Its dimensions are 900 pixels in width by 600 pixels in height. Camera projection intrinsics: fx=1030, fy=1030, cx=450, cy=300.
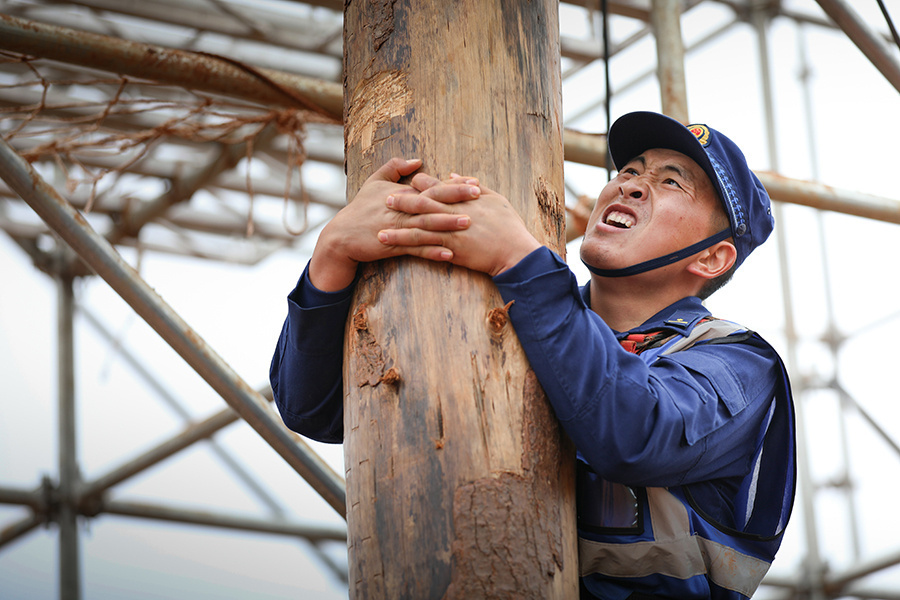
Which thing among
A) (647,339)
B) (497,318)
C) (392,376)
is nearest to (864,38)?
(647,339)

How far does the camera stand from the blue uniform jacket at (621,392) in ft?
6.11

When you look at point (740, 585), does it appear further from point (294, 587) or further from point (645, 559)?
point (294, 587)

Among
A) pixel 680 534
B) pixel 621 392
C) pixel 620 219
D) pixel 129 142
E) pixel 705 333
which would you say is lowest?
pixel 680 534

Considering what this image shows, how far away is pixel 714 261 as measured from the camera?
2.67m

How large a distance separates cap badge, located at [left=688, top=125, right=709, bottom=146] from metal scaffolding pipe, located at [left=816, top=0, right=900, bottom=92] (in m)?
1.77

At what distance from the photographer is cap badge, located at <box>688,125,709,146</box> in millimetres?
2674

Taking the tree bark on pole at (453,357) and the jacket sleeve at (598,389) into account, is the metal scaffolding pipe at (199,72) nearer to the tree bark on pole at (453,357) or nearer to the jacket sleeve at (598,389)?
the tree bark on pole at (453,357)

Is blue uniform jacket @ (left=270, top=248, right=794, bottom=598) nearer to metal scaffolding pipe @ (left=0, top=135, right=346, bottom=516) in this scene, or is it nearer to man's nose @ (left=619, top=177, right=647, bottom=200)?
man's nose @ (left=619, top=177, right=647, bottom=200)

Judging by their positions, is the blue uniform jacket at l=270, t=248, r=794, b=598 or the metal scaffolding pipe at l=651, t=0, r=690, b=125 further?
the metal scaffolding pipe at l=651, t=0, r=690, b=125

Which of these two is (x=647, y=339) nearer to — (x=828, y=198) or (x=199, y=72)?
(x=199, y=72)

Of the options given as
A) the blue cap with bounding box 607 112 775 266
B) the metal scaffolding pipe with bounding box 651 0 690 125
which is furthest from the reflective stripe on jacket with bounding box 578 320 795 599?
the metal scaffolding pipe with bounding box 651 0 690 125

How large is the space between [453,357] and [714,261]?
3.51 feet

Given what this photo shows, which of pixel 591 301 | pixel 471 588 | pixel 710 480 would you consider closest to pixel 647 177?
pixel 591 301

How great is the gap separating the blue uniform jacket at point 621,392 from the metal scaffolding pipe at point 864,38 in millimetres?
2232
